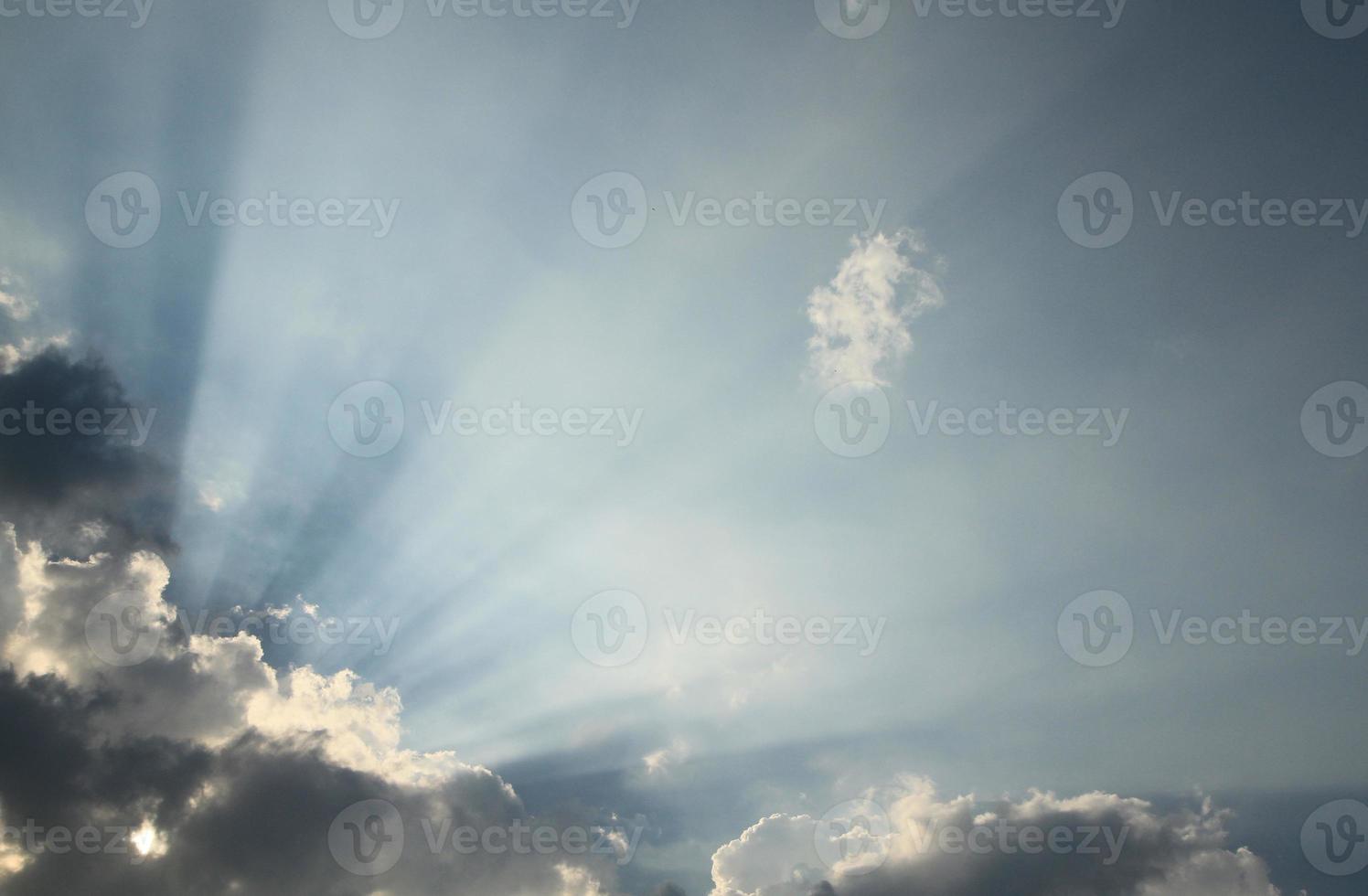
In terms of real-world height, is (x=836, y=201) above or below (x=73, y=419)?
above

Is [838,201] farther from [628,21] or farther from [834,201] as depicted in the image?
[628,21]

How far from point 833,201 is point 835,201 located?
9cm

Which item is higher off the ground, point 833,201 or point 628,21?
point 628,21

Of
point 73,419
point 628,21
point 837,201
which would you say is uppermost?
point 628,21

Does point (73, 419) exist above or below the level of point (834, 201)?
below

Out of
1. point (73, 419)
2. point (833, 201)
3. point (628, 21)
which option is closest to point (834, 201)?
point (833, 201)

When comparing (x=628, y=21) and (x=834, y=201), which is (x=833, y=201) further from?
(x=628, y=21)

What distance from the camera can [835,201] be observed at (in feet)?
129

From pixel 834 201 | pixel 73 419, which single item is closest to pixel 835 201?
pixel 834 201

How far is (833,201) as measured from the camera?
3919 cm

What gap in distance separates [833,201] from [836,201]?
0.43ft

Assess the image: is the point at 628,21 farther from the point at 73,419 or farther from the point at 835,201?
the point at 73,419

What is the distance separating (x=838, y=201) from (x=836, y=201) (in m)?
0.09

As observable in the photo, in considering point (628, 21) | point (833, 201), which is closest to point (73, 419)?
point (628, 21)
